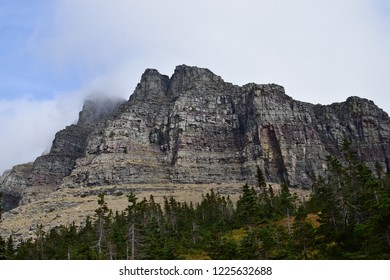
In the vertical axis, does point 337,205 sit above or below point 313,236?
above

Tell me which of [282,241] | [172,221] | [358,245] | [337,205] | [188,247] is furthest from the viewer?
[172,221]

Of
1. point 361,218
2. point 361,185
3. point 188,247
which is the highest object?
point 361,185

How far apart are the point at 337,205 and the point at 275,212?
1865 inches

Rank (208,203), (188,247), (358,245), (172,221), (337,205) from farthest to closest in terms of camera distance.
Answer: (208,203) < (172,221) < (188,247) < (337,205) < (358,245)

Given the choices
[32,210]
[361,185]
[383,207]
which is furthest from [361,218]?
[32,210]

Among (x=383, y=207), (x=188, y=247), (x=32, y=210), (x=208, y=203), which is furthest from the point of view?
(x=32, y=210)

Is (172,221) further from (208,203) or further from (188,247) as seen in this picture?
(188,247)

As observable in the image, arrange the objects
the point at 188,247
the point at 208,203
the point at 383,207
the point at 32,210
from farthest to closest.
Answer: the point at 32,210, the point at 208,203, the point at 188,247, the point at 383,207

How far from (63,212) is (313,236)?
157736 millimetres

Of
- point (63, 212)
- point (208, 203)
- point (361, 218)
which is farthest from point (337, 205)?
point (63, 212)

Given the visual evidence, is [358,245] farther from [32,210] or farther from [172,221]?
[32,210]

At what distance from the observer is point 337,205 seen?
45.9 metres

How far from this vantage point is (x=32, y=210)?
7810 inches

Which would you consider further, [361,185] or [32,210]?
[32,210]
